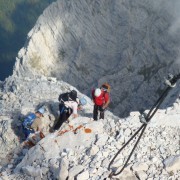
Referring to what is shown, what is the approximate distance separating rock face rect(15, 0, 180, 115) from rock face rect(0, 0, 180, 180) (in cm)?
11

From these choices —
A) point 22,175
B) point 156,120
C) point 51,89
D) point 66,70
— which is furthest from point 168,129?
point 66,70

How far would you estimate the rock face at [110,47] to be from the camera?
3619cm

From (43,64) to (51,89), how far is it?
20.3 metres

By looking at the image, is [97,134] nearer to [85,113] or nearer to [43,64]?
[85,113]

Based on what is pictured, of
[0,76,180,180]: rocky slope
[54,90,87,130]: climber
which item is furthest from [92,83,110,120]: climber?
[54,90,87,130]: climber

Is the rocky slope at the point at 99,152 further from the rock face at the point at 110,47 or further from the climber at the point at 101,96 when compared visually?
the rock face at the point at 110,47

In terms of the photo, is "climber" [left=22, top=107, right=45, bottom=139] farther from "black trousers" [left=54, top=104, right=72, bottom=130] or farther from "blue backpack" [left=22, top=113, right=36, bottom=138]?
"black trousers" [left=54, top=104, right=72, bottom=130]

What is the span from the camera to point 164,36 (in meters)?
36.4

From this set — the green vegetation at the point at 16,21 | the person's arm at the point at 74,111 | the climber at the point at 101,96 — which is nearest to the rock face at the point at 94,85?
the person's arm at the point at 74,111

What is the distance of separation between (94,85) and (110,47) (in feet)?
16.0

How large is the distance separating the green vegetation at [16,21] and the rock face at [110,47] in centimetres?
3608

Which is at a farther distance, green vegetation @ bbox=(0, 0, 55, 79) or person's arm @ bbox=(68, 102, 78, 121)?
green vegetation @ bbox=(0, 0, 55, 79)

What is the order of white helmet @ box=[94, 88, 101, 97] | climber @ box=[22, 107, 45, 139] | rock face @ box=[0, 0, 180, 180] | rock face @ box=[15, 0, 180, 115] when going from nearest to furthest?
rock face @ box=[0, 0, 180, 180] → white helmet @ box=[94, 88, 101, 97] → climber @ box=[22, 107, 45, 139] → rock face @ box=[15, 0, 180, 115]

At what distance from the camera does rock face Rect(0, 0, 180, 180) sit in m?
12.1
